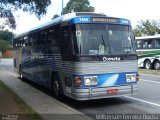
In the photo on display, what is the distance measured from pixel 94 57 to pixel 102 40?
71 centimetres

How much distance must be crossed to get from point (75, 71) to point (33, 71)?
271 inches

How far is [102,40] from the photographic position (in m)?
11.8

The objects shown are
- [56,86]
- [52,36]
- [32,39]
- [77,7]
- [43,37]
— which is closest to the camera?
[56,86]

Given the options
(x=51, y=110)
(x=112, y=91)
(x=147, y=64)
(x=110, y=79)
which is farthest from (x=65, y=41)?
(x=147, y=64)

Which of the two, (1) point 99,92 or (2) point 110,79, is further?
(2) point 110,79

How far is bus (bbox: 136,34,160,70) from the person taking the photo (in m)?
31.8

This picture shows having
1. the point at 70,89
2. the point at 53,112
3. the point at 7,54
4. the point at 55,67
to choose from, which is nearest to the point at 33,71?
the point at 55,67

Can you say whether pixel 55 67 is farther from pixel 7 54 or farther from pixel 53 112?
pixel 7 54

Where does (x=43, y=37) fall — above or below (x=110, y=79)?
A: above

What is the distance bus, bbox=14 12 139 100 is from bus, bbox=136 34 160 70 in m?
19.6

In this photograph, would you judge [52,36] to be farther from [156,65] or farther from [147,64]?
[147,64]

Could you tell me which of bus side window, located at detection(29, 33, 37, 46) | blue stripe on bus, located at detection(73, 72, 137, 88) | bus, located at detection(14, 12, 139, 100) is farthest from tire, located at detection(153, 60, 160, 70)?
blue stripe on bus, located at detection(73, 72, 137, 88)

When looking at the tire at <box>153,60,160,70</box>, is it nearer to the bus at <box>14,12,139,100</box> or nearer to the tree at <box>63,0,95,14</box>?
the bus at <box>14,12,139,100</box>

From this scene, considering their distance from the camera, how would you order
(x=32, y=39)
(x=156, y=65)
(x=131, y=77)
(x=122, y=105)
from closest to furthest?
(x=122, y=105), (x=131, y=77), (x=32, y=39), (x=156, y=65)
